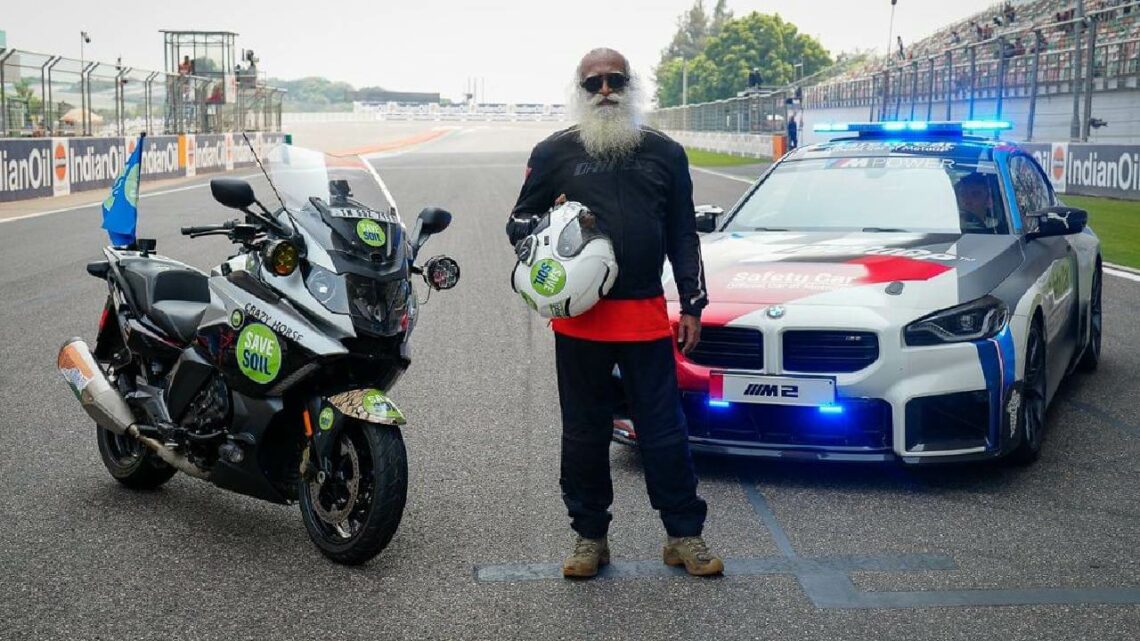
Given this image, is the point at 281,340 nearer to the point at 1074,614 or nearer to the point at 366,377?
the point at 366,377

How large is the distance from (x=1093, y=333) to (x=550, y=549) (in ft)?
15.6

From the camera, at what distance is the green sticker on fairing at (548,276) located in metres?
4.67

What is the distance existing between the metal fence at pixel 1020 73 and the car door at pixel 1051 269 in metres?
6.56

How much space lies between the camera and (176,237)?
18156mm

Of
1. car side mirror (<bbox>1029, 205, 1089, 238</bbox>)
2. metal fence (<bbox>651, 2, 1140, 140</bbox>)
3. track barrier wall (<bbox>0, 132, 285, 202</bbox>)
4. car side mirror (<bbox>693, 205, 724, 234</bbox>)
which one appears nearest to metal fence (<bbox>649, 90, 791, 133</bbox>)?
metal fence (<bbox>651, 2, 1140, 140</bbox>)

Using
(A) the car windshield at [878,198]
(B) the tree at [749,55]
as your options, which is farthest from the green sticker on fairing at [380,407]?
(B) the tree at [749,55]

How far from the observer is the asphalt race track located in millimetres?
4457

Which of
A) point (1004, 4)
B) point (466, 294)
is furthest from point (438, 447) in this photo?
point (1004, 4)

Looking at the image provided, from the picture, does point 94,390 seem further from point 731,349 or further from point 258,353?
point 731,349

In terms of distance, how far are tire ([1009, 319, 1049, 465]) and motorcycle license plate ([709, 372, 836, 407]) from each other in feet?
2.91

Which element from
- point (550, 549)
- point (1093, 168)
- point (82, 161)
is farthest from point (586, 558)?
point (82, 161)

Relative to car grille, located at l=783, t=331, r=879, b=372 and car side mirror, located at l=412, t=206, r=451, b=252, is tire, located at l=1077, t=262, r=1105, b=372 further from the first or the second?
car side mirror, located at l=412, t=206, r=451, b=252

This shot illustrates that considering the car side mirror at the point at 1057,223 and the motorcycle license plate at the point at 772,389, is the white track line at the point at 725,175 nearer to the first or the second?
the car side mirror at the point at 1057,223

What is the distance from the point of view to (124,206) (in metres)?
6.09
